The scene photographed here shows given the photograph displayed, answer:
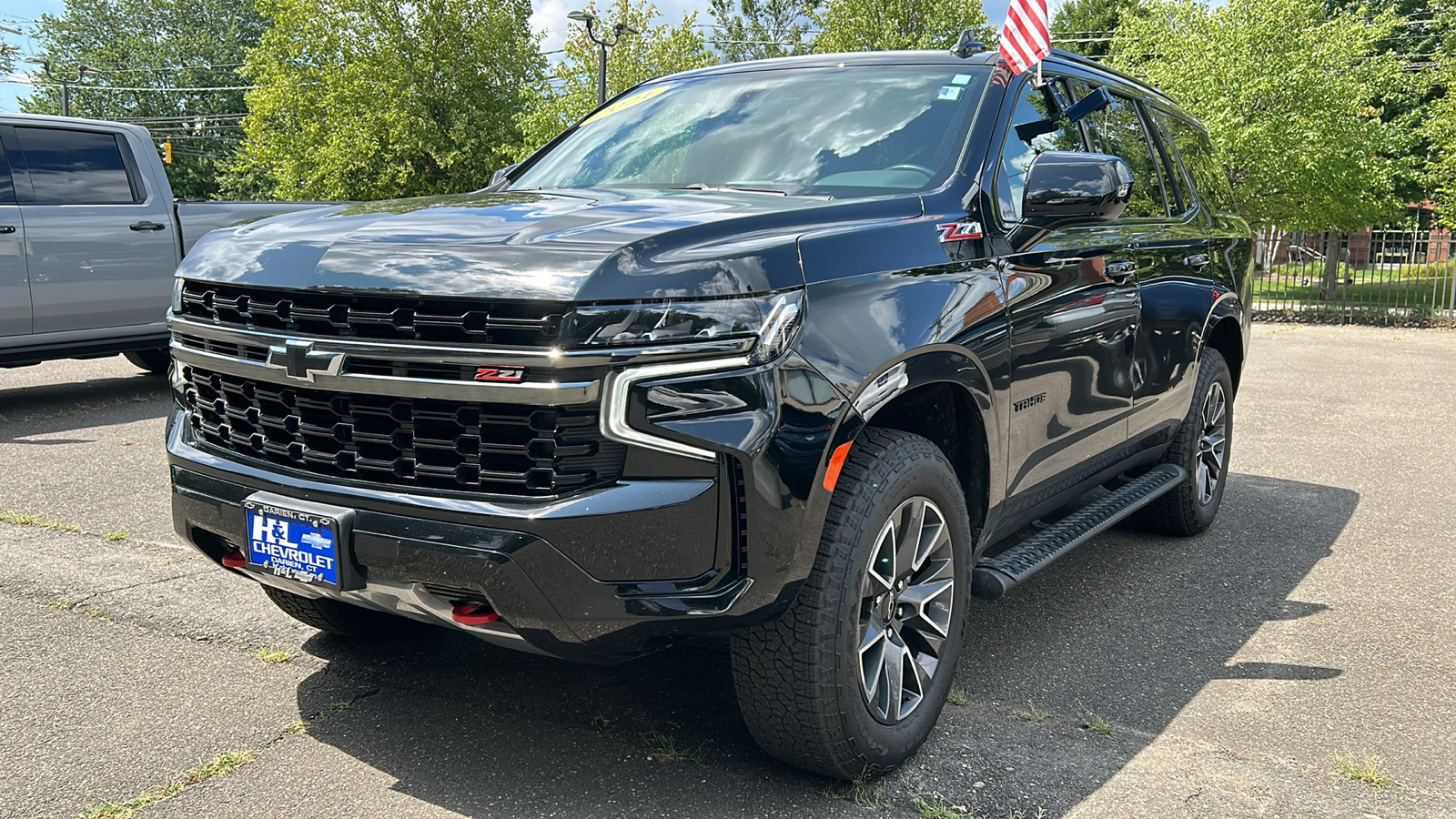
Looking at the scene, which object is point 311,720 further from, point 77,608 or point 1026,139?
point 1026,139

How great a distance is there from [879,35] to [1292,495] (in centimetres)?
2634

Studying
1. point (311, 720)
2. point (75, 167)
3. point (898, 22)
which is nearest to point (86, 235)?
point (75, 167)

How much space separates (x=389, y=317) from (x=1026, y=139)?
224 cm

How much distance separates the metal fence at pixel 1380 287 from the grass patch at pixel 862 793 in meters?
16.8

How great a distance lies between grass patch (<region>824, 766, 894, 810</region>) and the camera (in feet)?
9.27

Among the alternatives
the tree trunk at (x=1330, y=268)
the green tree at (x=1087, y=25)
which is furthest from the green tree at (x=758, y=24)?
the tree trunk at (x=1330, y=268)

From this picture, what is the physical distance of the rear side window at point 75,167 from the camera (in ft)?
26.6

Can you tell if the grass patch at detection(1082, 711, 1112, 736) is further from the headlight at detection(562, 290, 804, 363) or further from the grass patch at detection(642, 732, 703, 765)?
the headlight at detection(562, 290, 804, 363)

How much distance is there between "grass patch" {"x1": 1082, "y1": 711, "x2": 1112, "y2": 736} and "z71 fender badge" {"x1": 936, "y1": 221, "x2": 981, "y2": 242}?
1440 millimetres

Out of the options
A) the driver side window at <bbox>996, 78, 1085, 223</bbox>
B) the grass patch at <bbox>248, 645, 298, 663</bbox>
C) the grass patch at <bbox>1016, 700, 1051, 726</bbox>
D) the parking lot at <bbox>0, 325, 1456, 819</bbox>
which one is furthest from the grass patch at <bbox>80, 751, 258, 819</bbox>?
the driver side window at <bbox>996, 78, 1085, 223</bbox>

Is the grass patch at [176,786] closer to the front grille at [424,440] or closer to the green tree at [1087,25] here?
the front grille at [424,440]

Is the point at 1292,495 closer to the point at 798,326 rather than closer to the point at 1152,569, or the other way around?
the point at 1152,569

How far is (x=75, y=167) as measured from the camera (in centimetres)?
838

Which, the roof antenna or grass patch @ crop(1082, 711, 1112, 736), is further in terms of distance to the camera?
the roof antenna
